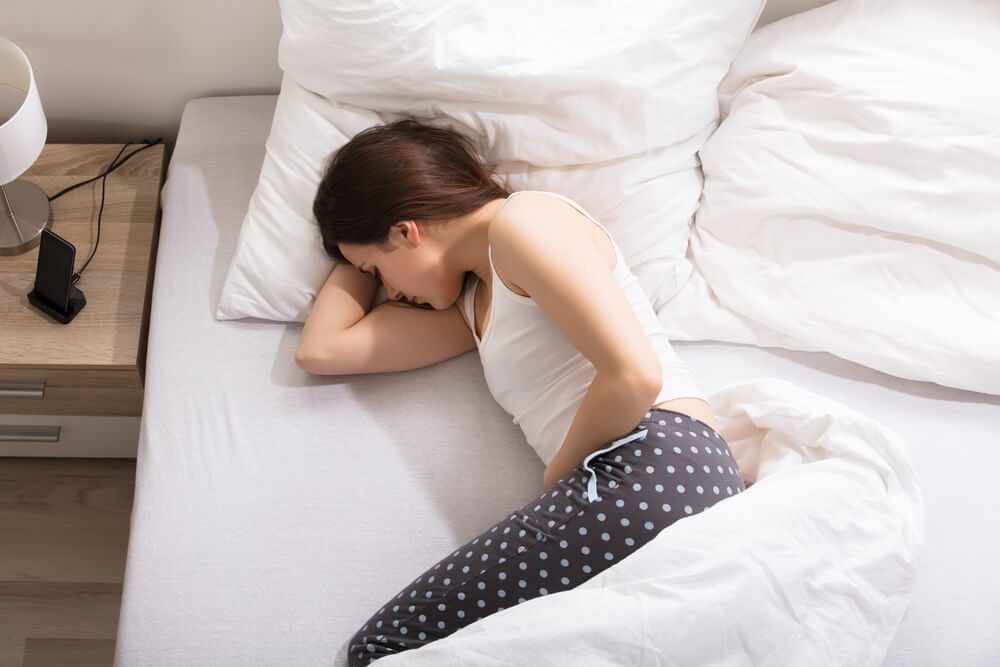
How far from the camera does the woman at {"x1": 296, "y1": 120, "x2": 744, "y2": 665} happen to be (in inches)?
44.5

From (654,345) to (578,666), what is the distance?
49 centimetres

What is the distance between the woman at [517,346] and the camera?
113 cm

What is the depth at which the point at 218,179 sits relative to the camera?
5.01 ft

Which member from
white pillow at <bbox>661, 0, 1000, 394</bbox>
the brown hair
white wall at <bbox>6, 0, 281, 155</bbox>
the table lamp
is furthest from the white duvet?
white wall at <bbox>6, 0, 281, 155</bbox>

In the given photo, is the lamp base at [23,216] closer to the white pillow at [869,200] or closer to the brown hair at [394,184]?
the brown hair at [394,184]

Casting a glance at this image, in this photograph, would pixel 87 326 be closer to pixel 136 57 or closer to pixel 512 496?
pixel 136 57

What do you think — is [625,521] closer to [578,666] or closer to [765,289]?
[578,666]

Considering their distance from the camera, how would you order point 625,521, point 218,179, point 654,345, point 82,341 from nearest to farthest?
point 625,521
point 654,345
point 82,341
point 218,179

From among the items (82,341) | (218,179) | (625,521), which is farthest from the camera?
(218,179)

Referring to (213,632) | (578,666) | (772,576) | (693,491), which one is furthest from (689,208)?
(213,632)

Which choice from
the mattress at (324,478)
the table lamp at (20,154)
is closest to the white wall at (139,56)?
the table lamp at (20,154)

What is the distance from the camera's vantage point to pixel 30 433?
5.15 feet

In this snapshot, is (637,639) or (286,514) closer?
(637,639)

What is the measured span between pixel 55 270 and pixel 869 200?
1.30 meters
